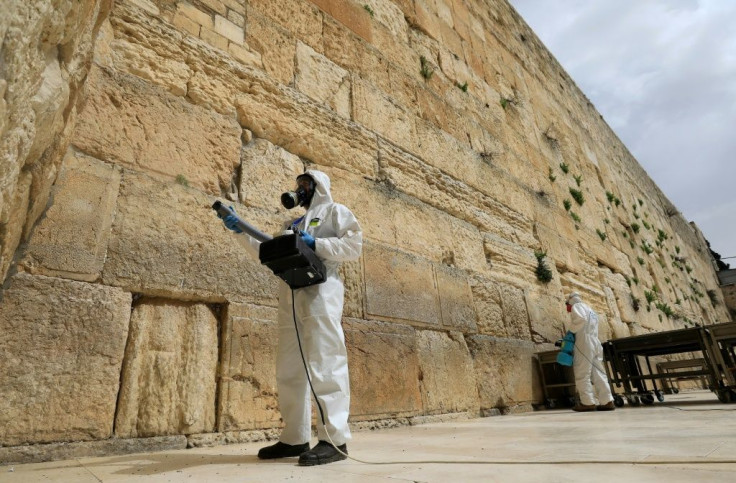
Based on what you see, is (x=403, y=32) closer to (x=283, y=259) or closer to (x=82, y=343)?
(x=283, y=259)

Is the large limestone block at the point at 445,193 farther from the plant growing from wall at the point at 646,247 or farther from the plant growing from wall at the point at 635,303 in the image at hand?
the plant growing from wall at the point at 646,247

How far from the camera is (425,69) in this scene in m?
5.70

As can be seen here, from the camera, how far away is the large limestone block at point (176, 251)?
254 cm

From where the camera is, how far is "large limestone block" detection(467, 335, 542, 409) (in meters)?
4.44

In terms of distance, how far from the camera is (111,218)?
2.54 m

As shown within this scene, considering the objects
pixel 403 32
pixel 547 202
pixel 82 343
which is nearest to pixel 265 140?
pixel 82 343

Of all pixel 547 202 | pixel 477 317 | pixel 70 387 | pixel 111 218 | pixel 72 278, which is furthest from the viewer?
pixel 547 202

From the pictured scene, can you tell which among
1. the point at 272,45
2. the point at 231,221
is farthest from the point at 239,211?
the point at 272,45

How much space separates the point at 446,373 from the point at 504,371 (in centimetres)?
105

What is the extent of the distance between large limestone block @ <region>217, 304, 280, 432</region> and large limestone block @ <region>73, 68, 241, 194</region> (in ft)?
3.09

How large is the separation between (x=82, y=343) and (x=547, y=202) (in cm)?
663

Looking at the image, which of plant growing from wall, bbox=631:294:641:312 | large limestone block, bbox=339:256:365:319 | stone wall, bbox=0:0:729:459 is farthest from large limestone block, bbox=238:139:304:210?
plant growing from wall, bbox=631:294:641:312

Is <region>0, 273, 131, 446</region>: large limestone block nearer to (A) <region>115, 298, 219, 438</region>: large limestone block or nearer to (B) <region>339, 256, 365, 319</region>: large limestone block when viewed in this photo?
(A) <region>115, 298, 219, 438</region>: large limestone block

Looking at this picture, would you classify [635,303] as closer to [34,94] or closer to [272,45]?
[272,45]
